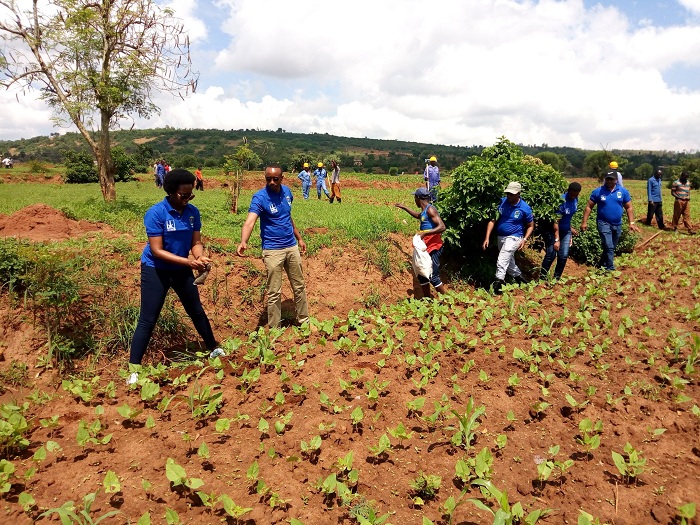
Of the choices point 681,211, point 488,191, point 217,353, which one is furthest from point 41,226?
point 681,211

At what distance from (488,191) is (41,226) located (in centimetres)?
757

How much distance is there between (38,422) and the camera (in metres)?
3.17

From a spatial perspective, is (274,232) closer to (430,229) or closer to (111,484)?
(430,229)

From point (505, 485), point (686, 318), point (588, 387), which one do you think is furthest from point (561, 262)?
point (505, 485)

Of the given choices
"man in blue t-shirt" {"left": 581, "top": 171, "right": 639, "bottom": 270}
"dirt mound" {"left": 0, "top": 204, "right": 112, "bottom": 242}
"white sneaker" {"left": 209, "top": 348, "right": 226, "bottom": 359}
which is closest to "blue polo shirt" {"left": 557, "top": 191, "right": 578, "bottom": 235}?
"man in blue t-shirt" {"left": 581, "top": 171, "right": 639, "bottom": 270}

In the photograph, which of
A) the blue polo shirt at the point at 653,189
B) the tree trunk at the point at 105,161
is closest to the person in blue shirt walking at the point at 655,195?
the blue polo shirt at the point at 653,189

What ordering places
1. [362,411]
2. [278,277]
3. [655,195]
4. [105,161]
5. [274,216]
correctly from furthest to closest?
[655,195] < [105,161] < [278,277] < [274,216] < [362,411]

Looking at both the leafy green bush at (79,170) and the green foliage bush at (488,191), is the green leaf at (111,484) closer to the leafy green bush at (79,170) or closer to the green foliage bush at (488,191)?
the green foliage bush at (488,191)

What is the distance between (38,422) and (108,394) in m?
0.49

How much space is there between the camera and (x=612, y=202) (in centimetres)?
705

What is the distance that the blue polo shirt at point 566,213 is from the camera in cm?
717

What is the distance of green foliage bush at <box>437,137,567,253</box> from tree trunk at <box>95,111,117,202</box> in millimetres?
8759

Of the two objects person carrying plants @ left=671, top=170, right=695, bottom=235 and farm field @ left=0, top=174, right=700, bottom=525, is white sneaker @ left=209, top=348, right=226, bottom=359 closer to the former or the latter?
farm field @ left=0, top=174, right=700, bottom=525

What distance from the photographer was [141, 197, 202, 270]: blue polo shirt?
3896 millimetres
